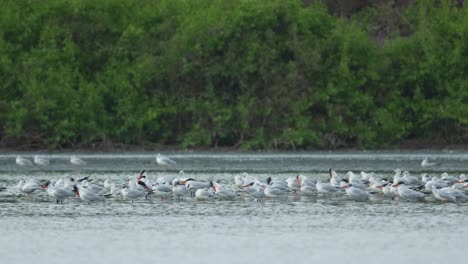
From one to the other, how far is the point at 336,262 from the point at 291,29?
26767 mm

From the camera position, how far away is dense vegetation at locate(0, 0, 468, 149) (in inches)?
1773

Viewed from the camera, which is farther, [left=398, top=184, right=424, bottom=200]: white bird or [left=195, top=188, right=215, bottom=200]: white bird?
[left=195, top=188, right=215, bottom=200]: white bird

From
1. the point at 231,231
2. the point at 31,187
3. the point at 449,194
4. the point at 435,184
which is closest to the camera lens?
the point at 231,231

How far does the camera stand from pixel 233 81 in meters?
46.0

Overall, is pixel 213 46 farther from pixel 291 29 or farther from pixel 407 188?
pixel 407 188

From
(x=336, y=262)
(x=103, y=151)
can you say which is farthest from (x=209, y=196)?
(x=103, y=151)

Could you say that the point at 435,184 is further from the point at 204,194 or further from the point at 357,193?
the point at 204,194

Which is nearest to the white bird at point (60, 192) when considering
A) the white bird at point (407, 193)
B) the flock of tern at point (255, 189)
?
the flock of tern at point (255, 189)

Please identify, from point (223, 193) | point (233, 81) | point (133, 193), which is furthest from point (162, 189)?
point (233, 81)

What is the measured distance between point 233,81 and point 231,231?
907 inches

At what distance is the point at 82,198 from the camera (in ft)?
91.6

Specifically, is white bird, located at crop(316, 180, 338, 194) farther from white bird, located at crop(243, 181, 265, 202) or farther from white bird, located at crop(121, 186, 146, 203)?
white bird, located at crop(121, 186, 146, 203)

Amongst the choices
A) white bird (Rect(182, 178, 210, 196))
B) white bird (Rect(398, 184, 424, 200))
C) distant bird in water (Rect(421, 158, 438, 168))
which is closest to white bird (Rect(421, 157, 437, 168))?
distant bird in water (Rect(421, 158, 438, 168))

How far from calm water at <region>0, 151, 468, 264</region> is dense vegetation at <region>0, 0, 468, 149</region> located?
12864 millimetres
